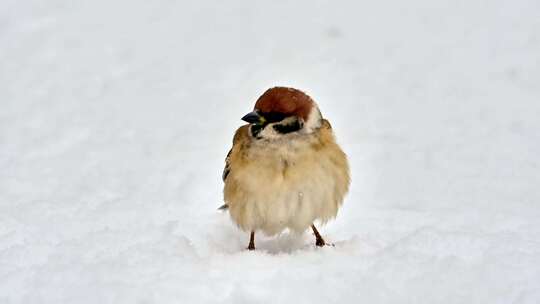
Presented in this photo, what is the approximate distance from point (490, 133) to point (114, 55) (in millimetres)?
3476

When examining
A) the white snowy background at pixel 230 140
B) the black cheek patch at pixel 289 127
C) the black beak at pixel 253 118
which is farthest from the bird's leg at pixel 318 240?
the black beak at pixel 253 118

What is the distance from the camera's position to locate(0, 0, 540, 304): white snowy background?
145 inches

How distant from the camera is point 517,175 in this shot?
588 centimetres

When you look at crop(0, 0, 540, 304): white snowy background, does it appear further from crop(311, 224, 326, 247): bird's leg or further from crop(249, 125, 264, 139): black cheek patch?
crop(249, 125, 264, 139): black cheek patch

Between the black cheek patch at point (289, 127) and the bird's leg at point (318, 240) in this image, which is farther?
the bird's leg at point (318, 240)

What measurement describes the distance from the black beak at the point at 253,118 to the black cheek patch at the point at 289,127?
0.26 ft

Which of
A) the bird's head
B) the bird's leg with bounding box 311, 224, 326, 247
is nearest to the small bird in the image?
the bird's head

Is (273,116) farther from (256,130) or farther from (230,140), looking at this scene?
(230,140)

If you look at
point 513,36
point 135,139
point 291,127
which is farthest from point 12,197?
point 513,36

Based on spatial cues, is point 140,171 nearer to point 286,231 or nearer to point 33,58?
point 286,231

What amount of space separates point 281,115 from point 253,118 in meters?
0.14

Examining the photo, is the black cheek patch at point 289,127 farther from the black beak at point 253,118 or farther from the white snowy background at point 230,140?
the white snowy background at point 230,140

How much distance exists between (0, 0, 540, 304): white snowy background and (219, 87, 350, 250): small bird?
20 centimetres

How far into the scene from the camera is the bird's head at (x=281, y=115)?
404 centimetres
